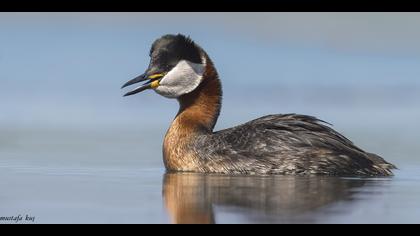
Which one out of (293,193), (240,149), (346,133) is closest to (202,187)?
(293,193)

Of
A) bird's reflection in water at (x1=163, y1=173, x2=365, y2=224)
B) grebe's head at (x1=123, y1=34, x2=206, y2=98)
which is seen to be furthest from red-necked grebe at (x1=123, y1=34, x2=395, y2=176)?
bird's reflection in water at (x1=163, y1=173, x2=365, y2=224)

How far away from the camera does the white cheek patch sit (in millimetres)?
15273

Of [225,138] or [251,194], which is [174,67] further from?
[251,194]

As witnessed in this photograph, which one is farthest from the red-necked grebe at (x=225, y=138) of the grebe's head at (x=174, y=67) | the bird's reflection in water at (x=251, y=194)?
the bird's reflection in water at (x=251, y=194)

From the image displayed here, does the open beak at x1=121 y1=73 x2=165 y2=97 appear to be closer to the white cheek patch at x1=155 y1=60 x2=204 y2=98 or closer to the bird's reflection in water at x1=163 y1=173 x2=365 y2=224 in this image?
the white cheek patch at x1=155 y1=60 x2=204 y2=98

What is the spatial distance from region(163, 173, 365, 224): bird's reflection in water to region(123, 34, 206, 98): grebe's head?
162 centimetres

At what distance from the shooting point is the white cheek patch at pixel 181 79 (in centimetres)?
1527

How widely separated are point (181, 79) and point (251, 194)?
4.08 metres

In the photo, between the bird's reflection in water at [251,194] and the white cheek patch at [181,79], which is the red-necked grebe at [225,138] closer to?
the white cheek patch at [181,79]

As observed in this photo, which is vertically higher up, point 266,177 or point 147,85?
point 147,85

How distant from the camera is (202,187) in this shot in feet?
40.4
